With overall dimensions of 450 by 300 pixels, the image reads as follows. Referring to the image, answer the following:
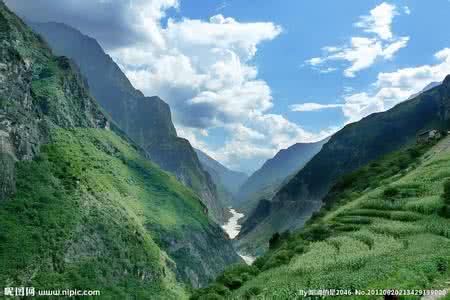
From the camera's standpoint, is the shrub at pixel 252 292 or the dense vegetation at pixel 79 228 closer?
the shrub at pixel 252 292

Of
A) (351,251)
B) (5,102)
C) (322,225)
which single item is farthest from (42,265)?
(351,251)

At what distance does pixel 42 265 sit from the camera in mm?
80875

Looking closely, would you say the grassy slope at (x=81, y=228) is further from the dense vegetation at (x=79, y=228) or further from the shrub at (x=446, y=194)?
the shrub at (x=446, y=194)

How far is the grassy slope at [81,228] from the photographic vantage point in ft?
267

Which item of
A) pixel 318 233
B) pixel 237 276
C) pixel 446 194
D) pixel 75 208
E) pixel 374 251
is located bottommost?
pixel 237 276

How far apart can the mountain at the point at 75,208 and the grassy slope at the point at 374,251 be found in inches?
1549

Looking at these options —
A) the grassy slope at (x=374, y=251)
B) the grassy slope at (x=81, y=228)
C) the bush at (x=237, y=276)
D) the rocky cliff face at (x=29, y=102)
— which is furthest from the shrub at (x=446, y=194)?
the rocky cliff face at (x=29, y=102)

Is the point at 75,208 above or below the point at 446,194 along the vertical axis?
above

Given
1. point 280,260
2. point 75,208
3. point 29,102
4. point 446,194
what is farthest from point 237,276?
point 29,102

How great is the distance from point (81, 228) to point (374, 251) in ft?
240

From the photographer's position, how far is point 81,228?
3853 inches

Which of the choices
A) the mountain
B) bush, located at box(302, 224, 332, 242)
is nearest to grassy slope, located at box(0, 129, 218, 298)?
the mountain

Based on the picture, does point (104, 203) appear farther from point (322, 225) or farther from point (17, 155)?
point (322, 225)

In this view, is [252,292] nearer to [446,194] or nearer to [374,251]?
[374,251]
